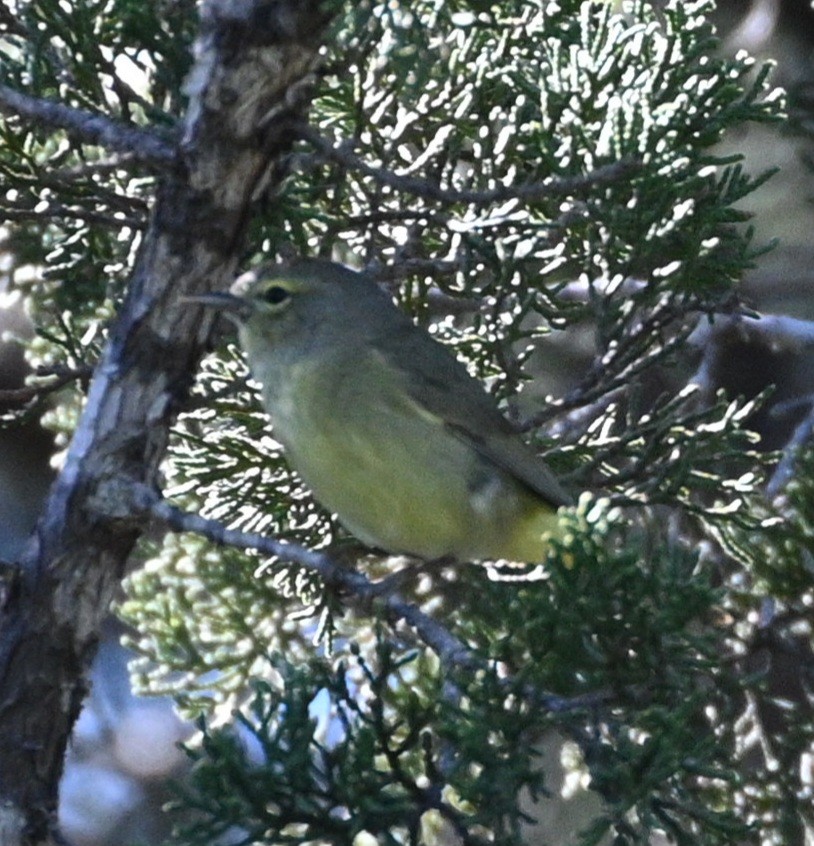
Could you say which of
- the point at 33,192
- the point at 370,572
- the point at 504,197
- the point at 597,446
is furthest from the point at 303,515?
the point at 504,197

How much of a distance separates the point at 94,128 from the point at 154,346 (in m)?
0.44

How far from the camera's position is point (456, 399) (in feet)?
13.8

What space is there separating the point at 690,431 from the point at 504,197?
1.08 m

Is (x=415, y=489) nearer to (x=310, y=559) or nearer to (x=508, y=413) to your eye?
(x=508, y=413)

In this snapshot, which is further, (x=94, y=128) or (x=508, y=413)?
(x=508, y=413)

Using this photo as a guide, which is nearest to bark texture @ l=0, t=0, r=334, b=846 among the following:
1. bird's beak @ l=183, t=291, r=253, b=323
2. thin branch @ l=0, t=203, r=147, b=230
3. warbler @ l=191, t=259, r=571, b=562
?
bird's beak @ l=183, t=291, r=253, b=323

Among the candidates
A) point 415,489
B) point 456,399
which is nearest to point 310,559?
point 415,489

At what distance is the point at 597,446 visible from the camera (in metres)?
4.04

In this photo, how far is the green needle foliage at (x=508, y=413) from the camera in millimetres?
2725

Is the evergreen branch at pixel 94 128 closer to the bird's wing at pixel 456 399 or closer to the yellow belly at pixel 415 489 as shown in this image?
the yellow belly at pixel 415 489

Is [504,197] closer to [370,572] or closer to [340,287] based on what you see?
[340,287]

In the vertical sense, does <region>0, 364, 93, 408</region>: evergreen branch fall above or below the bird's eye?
below

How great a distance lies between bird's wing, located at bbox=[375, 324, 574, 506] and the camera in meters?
4.09

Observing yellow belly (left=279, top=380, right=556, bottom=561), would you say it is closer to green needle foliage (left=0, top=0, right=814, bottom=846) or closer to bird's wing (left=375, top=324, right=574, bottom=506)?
bird's wing (left=375, top=324, right=574, bottom=506)
